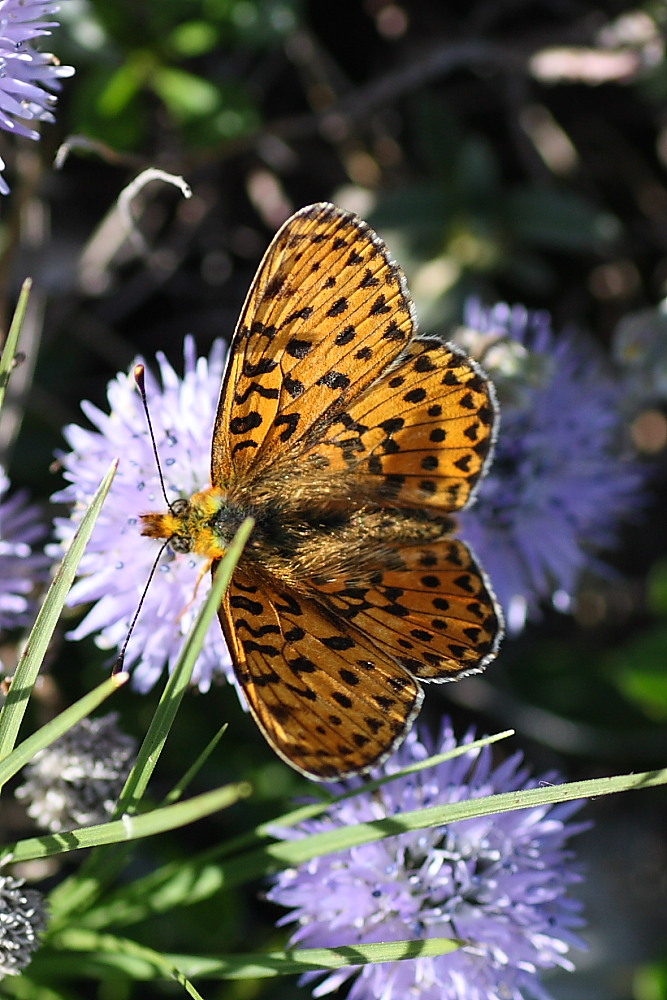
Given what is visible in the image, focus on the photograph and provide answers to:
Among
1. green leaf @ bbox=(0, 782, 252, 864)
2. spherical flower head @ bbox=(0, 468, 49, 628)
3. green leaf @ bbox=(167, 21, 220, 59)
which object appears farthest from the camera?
green leaf @ bbox=(167, 21, 220, 59)

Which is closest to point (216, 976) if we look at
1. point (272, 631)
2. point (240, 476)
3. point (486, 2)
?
point (272, 631)

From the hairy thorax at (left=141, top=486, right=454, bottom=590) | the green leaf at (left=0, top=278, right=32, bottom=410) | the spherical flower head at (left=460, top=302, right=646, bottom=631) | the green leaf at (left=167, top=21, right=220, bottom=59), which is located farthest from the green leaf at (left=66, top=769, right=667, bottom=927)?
the green leaf at (left=167, top=21, right=220, bottom=59)

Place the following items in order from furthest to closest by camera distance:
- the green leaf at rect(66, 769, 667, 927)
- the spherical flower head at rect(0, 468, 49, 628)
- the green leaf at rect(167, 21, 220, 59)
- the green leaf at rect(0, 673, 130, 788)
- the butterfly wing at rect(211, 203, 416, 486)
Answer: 1. the green leaf at rect(167, 21, 220, 59)
2. the spherical flower head at rect(0, 468, 49, 628)
3. the butterfly wing at rect(211, 203, 416, 486)
4. the green leaf at rect(66, 769, 667, 927)
5. the green leaf at rect(0, 673, 130, 788)

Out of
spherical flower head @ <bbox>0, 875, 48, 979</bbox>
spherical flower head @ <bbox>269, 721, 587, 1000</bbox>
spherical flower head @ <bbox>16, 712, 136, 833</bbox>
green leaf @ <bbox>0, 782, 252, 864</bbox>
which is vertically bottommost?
spherical flower head @ <bbox>269, 721, 587, 1000</bbox>

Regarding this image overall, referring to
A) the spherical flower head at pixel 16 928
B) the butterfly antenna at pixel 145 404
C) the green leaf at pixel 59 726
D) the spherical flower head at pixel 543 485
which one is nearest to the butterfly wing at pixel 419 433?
the butterfly antenna at pixel 145 404

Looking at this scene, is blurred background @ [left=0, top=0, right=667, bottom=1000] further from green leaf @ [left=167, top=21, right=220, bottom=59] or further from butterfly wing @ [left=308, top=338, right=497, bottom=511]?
butterfly wing @ [left=308, top=338, right=497, bottom=511]

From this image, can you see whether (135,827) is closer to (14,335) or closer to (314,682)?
(314,682)
